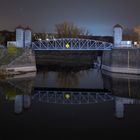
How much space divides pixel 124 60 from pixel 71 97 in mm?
22830

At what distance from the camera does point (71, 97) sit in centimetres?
2891

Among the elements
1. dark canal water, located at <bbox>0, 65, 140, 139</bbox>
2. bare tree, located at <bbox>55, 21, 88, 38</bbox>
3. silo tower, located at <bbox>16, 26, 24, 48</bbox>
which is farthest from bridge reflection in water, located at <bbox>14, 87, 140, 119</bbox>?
bare tree, located at <bbox>55, 21, 88, 38</bbox>

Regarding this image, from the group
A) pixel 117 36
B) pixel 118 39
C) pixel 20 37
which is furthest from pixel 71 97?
pixel 117 36

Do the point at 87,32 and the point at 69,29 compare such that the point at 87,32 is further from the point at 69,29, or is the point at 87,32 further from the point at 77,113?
the point at 77,113

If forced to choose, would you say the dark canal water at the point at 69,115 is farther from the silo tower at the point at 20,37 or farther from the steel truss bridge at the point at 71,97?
the silo tower at the point at 20,37

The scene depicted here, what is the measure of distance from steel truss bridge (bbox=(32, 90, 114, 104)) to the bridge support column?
18.0m

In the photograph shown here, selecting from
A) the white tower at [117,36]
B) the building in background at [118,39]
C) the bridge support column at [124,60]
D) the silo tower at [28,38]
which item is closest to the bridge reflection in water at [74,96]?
the bridge support column at [124,60]

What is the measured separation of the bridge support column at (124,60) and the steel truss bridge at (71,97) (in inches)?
708

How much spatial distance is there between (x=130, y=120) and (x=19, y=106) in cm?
759

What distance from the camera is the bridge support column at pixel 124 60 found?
48812 mm

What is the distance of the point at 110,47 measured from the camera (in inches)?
2133

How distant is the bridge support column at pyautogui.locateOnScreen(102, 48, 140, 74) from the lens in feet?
160

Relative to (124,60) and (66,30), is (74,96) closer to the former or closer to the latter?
(124,60)

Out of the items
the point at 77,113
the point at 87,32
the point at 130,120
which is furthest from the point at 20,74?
the point at 87,32
